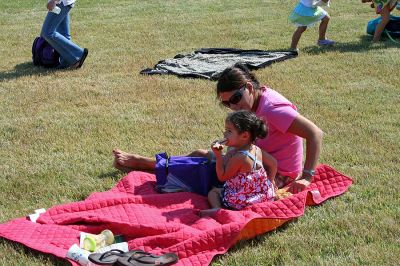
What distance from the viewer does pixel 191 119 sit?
669 centimetres

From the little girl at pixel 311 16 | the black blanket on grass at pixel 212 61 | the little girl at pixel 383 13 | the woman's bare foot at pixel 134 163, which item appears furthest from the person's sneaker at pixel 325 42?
the woman's bare foot at pixel 134 163

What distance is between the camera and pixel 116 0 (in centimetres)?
1722

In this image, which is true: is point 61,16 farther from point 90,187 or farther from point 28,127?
point 90,187

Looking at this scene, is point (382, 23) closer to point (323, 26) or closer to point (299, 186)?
point (323, 26)

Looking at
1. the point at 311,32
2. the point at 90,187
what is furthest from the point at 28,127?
the point at 311,32

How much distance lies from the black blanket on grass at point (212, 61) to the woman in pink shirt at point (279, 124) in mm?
3675

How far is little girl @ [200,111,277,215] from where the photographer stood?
4.20 meters

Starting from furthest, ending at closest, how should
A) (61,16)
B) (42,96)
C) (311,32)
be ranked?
(311,32), (61,16), (42,96)

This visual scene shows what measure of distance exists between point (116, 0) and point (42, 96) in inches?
395

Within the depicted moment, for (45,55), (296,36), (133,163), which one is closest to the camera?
(133,163)

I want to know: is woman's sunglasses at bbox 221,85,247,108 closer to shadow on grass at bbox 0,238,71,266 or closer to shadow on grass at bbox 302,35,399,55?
shadow on grass at bbox 0,238,71,266

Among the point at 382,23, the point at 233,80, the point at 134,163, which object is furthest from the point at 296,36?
Result: the point at 233,80

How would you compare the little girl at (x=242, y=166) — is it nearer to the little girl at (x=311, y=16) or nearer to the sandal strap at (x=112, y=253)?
the sandal strap at (x=112, y=253)

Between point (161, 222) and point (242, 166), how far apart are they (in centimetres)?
66
